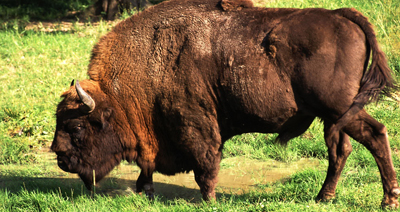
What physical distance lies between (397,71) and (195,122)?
14.9 ft

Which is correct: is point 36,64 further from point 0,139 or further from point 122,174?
point 122,174

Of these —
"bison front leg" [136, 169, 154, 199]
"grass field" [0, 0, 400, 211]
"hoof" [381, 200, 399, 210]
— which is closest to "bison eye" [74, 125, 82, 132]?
"grass field" [0, 0, 400, 211]

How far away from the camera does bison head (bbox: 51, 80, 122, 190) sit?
459cm

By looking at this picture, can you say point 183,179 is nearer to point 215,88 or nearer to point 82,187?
point 82,187

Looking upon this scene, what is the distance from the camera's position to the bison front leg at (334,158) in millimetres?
4605

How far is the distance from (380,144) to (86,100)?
282cm

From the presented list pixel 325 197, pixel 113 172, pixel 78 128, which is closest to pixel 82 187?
pixel 78 128

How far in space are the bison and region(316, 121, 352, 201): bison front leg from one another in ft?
0.03

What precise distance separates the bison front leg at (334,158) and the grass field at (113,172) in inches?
5.6

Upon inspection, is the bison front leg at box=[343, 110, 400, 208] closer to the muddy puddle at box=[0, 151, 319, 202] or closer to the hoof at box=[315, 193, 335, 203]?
the hoof at box=[315, 193, 335, 203]

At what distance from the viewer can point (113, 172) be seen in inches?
240

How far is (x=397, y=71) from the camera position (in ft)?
24.4

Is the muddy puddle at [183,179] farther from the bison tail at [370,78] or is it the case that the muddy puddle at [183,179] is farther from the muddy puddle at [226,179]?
the bison tail at [370,78]

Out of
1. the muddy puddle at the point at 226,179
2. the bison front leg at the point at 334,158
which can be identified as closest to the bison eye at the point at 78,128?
the muddy puddle at the point at 226,179
